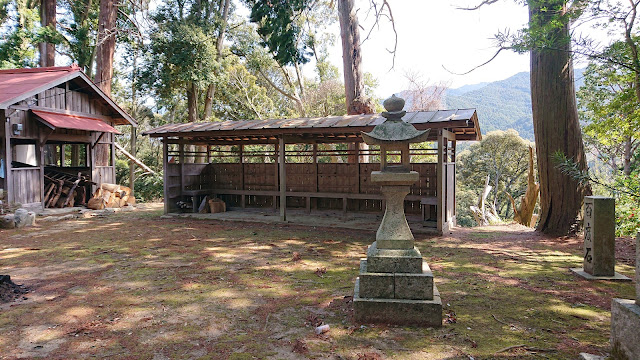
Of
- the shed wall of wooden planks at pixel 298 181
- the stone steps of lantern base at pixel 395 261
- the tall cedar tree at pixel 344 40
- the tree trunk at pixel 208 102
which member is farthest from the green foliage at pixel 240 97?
the stone steps of lantern base at pixel 395 261

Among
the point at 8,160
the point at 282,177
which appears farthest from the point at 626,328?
the point at 8,160

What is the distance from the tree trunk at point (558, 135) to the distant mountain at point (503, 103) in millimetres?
41793

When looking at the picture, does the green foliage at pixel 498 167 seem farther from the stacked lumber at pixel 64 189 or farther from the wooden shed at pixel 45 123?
the stacked lumber at pixel 64 189

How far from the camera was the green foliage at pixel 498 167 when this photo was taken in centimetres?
2470

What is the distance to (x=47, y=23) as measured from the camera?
1750 cm

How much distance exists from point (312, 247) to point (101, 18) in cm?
1401

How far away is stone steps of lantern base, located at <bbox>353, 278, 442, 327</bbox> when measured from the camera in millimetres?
3977

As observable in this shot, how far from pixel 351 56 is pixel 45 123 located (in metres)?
9.75

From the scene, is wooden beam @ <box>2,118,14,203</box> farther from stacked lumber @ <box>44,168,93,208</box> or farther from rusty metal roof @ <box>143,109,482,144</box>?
rusty metal roof @ <box>143,109,482,144</box>

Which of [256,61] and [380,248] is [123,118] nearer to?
[256,61]

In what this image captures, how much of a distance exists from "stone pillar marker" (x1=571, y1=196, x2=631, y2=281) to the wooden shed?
13.7m

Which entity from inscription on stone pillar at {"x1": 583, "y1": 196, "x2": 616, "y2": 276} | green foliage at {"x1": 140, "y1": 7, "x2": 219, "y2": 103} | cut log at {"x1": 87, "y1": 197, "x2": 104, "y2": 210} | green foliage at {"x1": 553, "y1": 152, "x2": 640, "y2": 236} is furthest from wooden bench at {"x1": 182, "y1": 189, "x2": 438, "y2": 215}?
green foliage at {"x1": 140, "y1": 7, "x2": 219, "y2": 103}

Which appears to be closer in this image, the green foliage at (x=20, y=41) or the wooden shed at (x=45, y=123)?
the wooden shed at (x=45, y=123)

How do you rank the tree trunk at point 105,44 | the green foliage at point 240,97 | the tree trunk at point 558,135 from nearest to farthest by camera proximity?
the tree trunk at point 558,135
the tree trunk at point 105,44
the green foliage at point 240,97
